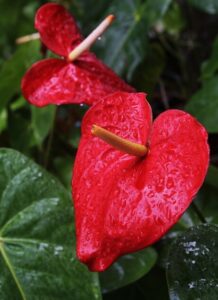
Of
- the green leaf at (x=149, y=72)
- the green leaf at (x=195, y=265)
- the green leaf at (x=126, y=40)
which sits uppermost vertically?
the green leaf at (x=195, y=265)

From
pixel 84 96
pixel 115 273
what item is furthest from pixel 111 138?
pixel 115 273

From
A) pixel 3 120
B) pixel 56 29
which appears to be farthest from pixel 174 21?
pixel 56 29

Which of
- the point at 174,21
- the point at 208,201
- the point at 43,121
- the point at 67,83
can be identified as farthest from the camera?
the point at 174,21

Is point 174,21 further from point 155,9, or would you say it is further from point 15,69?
point 15,69

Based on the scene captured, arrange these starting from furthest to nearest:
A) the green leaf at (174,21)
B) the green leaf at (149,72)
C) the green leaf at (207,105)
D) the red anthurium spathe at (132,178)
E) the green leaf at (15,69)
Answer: the green leaf at (174,21) < the green leaf at (149,72) < the green leaf at (15,69) < the green leaf at (207,105) < the red anthurium spathe at (132,178)

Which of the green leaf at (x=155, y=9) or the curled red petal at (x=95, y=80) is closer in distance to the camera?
the curled red petal at (x=95, y=80)

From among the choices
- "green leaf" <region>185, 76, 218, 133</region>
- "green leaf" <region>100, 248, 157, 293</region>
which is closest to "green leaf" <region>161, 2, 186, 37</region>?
"green leaf" <region>185, 76, 218, 133</region>

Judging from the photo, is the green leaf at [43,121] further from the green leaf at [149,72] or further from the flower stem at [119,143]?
the flower stem at [119,143]

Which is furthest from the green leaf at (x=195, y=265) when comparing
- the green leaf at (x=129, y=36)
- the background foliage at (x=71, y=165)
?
the green leaf at (x=129, y=36)
